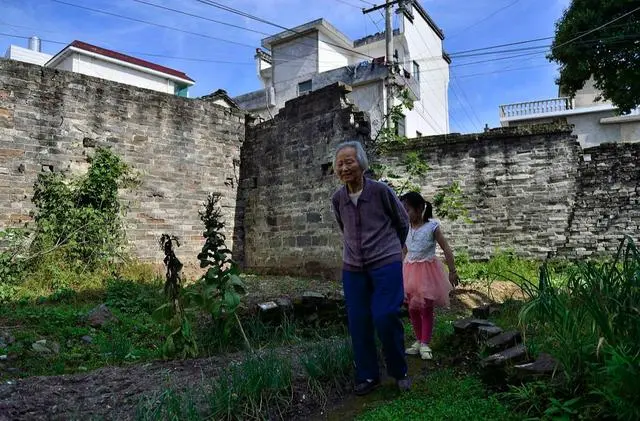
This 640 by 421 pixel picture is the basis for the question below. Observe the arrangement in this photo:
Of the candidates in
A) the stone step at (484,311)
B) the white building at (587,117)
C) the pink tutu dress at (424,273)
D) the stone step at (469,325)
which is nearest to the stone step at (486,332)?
the stone step at (469,325)

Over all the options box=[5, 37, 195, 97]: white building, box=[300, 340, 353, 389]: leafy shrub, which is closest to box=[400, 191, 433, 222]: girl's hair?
box=[300, 340, 353, 389]: leafy shrub

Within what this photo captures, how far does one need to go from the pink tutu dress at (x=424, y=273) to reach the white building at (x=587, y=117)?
55.8 feet

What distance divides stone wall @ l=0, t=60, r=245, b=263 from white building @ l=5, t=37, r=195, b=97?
39.8ft

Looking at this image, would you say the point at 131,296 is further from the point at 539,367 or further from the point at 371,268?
the point at 539,367

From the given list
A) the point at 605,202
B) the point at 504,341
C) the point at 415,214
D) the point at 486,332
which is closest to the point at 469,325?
the point at 486,332

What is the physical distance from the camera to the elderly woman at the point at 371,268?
3.18 m

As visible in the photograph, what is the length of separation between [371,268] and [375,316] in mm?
326

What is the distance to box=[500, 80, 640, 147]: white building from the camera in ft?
64.8

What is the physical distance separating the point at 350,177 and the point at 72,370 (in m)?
3.14

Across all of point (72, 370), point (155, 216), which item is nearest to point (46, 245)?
point (155, 216)

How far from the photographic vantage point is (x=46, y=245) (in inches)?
336

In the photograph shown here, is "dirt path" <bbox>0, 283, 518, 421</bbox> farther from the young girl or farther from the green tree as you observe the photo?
the green tree

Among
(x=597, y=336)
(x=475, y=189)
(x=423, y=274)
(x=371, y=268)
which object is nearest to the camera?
(x=597, y=336)

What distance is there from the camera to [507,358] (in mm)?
2898
